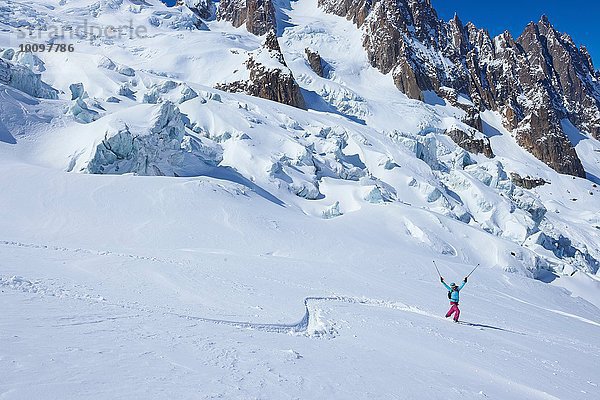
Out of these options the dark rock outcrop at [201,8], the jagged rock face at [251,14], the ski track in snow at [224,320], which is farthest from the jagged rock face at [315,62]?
the ski track in snow at [224,320]

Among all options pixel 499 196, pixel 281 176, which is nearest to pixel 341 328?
pixel 281 176

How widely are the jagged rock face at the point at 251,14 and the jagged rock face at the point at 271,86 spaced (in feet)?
157

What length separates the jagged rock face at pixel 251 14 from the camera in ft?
386

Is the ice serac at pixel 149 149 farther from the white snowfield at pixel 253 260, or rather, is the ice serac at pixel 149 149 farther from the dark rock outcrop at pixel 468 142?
the dark rock outcrop at pixel 468 142

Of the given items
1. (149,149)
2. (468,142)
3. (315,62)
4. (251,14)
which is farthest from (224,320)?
(251,14)

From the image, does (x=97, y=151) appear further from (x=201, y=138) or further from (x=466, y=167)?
(x=466, y=167)

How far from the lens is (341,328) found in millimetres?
9844

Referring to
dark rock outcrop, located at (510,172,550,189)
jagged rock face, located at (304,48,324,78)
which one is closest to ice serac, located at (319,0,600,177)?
dark rock outcrop, located at (510,172,550,189)

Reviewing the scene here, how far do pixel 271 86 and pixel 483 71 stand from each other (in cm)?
9063

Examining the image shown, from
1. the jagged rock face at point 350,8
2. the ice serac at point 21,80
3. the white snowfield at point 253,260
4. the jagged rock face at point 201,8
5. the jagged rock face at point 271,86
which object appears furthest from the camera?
the jagged rock face at point 201,8

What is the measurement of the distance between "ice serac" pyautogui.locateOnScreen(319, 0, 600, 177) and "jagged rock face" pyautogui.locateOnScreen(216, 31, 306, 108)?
36.9m

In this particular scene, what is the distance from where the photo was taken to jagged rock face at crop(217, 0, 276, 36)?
386 ft

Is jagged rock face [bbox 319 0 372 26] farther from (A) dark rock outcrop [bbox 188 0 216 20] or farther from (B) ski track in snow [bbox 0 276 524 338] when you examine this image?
(B) ski track in snow [bbox 0 276 524 338]

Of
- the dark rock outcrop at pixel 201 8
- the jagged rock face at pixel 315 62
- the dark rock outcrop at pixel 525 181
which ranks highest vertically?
the dark rock outcrop at pixel 201 8
